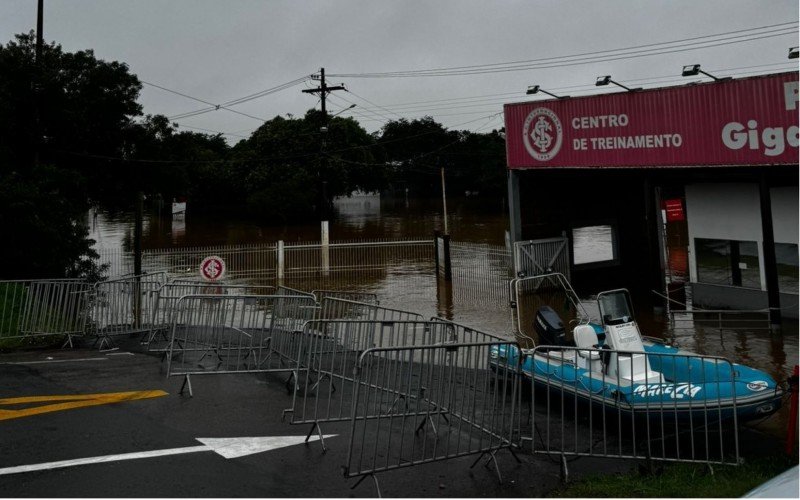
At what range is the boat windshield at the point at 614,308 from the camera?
9.87 meters

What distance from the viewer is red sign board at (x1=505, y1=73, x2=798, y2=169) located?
52.2 feet

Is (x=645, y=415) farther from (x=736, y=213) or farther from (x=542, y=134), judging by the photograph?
(x=542, y=134)

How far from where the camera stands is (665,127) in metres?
18.5

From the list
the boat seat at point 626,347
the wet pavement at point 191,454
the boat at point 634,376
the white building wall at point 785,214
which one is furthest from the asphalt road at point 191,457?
the white building wall at point 785,214

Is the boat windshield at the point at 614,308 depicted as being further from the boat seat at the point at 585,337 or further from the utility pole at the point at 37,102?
the utility pole at the point at 37,102

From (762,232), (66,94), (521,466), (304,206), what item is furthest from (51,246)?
(304,206)

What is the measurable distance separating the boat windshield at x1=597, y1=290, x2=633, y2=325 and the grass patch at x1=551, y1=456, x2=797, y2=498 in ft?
10.4

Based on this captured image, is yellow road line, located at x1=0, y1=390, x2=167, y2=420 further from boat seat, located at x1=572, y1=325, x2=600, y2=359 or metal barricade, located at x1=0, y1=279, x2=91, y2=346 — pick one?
boat seat, located at x1=572, y1=325, x2=600, y2=359

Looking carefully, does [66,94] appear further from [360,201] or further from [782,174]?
[360,201]

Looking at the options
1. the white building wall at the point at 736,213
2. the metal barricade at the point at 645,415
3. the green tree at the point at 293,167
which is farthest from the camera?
Answer: the green tree at the point at 293,167

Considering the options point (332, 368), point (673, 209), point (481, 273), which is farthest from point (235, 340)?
point (673, 209)

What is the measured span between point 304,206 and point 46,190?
38666mm

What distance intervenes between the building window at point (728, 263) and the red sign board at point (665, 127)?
2.35 metres

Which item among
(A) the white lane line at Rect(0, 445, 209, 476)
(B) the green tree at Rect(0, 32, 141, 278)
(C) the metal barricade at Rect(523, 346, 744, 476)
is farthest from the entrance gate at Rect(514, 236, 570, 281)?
(A) the white lane line at Rect(0, 445, 209, 476)
